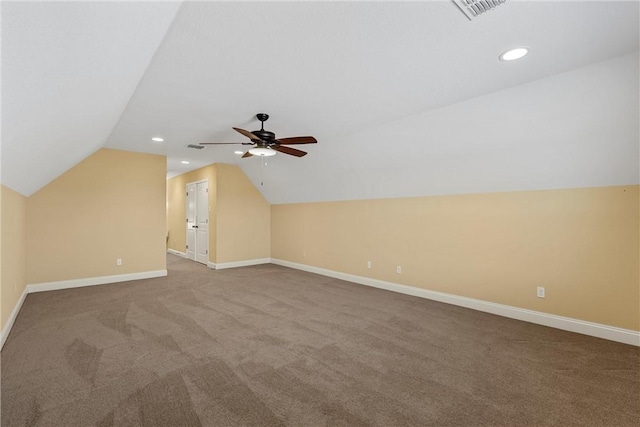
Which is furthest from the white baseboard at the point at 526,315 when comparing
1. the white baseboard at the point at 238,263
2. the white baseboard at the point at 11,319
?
the white baseboard at the point at 11,319

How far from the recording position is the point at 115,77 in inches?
86.9

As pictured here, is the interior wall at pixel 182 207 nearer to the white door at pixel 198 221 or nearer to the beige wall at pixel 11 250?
the white door at pixel 198 221

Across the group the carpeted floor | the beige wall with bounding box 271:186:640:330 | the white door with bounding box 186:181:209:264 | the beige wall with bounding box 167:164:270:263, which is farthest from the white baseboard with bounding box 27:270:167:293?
the beige wall with bounding box 271:186:640:330

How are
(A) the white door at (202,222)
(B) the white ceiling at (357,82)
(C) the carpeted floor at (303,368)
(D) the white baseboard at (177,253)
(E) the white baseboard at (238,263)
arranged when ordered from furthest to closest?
A: (D) the white baseboard at (177,253), (A) the white door at (202,222), (E) the white baseboard at (238,263), (C) the carpeted floor at (303,368), (B) the white ceiling at (357,82)

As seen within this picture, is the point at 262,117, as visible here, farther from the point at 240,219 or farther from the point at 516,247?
the point at 240,219

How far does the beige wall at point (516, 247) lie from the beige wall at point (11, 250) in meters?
4.89

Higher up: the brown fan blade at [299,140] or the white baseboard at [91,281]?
the brown fan blade at [299,140]

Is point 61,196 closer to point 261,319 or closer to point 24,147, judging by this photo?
point 24,147

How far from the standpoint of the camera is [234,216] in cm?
730

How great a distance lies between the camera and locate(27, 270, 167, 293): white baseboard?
4.91 meters

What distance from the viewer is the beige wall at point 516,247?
10.0 feet

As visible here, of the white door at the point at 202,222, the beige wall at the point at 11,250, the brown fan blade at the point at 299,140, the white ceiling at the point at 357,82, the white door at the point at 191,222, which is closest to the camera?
the white ceiling at the point at 357,82

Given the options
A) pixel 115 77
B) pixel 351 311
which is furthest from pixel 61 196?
pixel 351 311

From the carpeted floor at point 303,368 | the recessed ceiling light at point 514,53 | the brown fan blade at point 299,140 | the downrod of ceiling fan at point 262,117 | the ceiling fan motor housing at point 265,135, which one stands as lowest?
the carpeted floor at point 303,368
